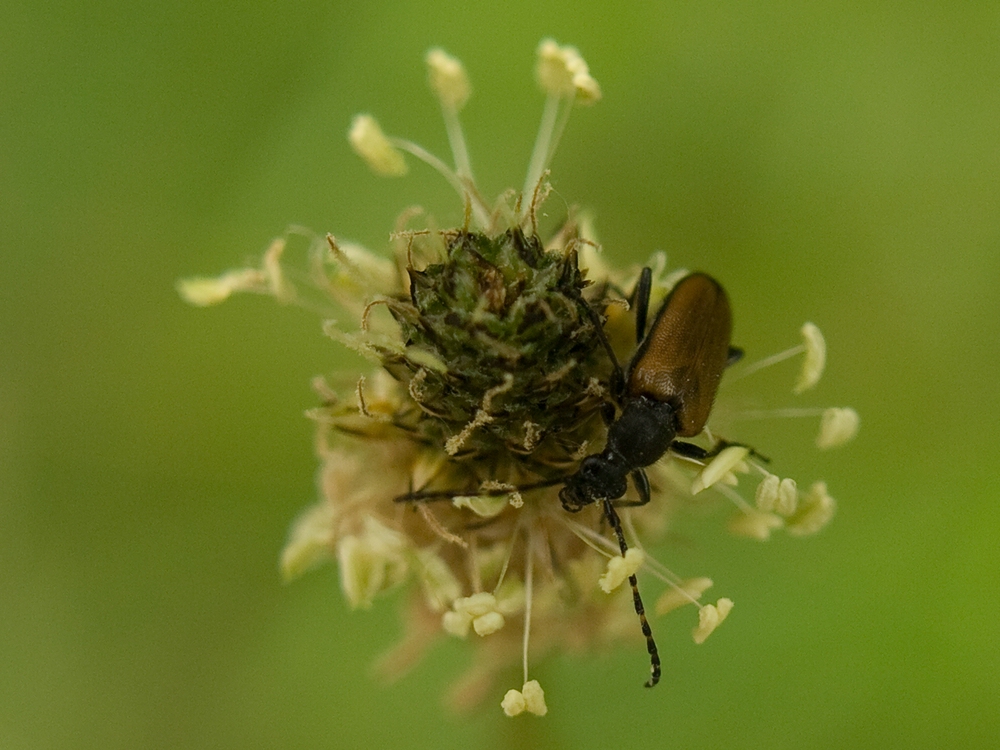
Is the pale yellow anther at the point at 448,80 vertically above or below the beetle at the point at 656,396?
above

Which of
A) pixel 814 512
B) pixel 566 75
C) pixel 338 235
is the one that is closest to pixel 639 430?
pixel 814 512

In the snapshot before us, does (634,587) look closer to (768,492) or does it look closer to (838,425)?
(768,492)

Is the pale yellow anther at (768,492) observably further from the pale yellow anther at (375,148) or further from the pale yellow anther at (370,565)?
the pale yellow anther at (375,148)

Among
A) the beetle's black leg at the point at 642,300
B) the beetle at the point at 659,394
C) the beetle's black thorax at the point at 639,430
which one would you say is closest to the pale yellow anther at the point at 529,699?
the beetle at the point at 659,394

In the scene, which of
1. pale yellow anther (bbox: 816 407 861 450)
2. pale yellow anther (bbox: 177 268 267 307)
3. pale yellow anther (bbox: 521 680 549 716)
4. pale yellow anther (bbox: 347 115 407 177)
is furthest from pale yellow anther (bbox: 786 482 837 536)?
pale yellow anther (bbox: 177 268 267 307)

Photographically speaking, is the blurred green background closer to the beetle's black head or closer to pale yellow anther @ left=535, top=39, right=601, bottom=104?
the beetle's black head

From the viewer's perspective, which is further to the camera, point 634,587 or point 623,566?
point 634,587

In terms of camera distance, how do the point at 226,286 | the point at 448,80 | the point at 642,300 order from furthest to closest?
the point at 448,80, the point at 226,286, the point at 642,300
